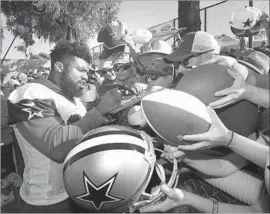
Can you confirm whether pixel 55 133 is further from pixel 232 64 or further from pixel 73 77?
pixel 232 64

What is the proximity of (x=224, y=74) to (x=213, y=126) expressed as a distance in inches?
14.4

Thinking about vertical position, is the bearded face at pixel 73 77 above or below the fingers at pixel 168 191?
above

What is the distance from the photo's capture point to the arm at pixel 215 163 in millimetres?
1681

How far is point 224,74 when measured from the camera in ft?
5.21

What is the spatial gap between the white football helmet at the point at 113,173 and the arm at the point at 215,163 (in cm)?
17

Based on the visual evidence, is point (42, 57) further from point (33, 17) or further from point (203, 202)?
point (203, 202)

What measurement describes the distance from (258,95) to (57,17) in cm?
1388

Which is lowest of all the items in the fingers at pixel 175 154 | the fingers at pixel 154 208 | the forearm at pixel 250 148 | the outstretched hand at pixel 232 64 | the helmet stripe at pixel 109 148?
the fingers at pixel 154 208

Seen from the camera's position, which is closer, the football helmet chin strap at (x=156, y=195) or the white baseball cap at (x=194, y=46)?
the football helmet chin strap at (x=156, y=195)

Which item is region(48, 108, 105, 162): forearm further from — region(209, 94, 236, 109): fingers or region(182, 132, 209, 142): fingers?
region(209, 94, 236, 109): fingers

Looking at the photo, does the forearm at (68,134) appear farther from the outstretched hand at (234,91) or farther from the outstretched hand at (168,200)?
the outstretched hand at (234,91)

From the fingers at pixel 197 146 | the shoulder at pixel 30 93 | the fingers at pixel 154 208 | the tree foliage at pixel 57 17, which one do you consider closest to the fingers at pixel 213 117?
the fingers at pixel 197 146

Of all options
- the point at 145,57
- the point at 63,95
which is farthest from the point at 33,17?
the point at 63,95

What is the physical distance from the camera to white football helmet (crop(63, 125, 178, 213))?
154cm
